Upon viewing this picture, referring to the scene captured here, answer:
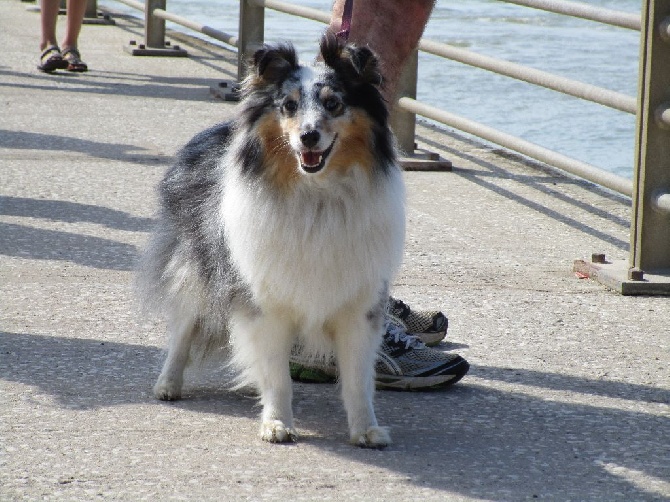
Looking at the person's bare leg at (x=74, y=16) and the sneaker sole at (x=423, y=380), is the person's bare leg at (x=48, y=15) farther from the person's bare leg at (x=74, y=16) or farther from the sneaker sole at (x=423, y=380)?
the sneaker sole at (x=423, y=380)

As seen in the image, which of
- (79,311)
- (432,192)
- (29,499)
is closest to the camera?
(29,499)

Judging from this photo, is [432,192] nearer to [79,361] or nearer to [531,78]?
[531,78]

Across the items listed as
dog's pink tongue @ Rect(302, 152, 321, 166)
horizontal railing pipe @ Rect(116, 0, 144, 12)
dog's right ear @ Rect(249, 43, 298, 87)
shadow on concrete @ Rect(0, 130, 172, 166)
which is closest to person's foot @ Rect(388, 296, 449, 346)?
dog's pink tongue @ Rect(302, 152, 321, 166)

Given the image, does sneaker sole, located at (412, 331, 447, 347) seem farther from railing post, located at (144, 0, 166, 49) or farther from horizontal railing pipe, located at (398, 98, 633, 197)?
railing post, located at (144, 0, 166, 49)

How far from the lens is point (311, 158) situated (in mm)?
3422

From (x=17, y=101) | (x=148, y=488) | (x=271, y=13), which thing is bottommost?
(x=148, y=488)

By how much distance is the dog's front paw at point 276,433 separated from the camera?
3502 millimetres

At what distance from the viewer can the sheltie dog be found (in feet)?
11.3

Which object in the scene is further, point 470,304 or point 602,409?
point 470,304

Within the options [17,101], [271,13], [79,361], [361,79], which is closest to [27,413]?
[79,361]

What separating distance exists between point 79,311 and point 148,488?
1.79 m

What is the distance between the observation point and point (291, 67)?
349cm

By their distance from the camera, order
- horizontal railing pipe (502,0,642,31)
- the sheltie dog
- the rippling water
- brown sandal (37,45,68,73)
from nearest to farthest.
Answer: the sheltie dog, horizontal railing pipe (502,0,642,31), the rippling water, brown sandal (37,45,68,73)

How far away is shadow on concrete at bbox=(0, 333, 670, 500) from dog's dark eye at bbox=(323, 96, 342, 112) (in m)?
1.01
